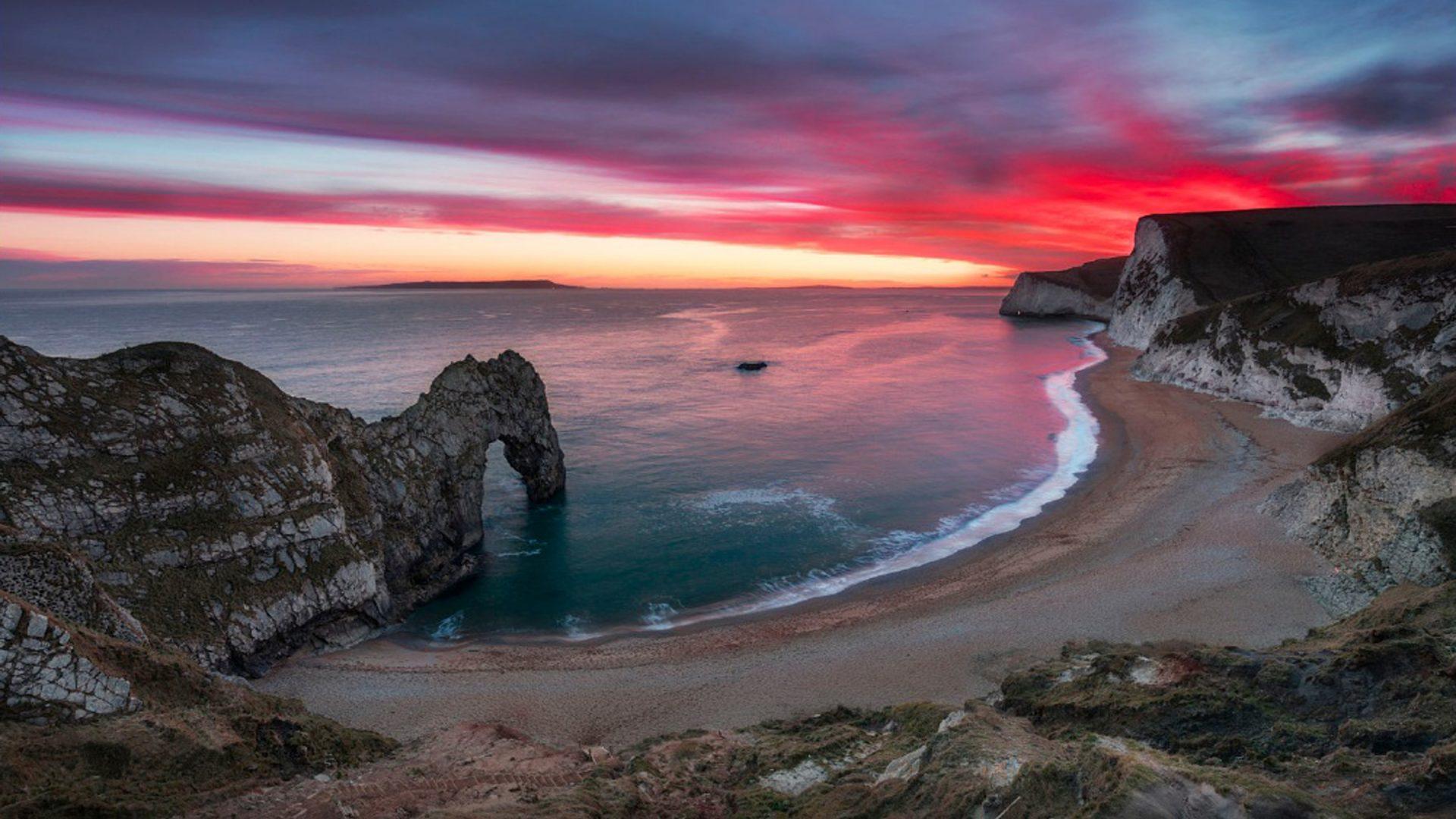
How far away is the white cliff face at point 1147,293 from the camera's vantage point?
3497 inches

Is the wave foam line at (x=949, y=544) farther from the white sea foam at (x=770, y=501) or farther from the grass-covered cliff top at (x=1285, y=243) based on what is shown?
the grass-covered cliff top at (x=1285, y=243)

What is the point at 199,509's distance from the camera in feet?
67.5

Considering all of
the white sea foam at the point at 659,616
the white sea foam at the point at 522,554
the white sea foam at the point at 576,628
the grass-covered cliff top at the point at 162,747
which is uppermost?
the grass-covered cliff top at the point at 162,747

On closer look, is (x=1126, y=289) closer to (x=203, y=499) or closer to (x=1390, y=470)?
(x=1390, y=470)

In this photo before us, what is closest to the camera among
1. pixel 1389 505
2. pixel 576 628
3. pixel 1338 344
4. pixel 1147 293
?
pixel 1389 505

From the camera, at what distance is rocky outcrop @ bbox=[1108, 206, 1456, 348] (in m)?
89.4

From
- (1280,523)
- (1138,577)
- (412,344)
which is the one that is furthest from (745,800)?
(412,344)

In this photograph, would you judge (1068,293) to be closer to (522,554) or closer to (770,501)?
(770,501)

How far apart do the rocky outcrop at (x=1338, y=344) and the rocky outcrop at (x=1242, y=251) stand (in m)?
28.8

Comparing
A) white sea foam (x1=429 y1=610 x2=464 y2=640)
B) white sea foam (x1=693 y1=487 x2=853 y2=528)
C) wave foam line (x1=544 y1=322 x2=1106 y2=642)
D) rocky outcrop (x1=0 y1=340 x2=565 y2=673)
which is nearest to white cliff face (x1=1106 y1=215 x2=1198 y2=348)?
wave foam line (x1=544 y1=322 x2=1106 y2=642)

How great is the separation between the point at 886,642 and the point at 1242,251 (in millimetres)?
106655

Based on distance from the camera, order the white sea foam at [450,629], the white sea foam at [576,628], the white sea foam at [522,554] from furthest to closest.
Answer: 1. the white sea foam at [522,554]
2. the white sea foam at [576,628]
3. the white sea foam at [450,629]

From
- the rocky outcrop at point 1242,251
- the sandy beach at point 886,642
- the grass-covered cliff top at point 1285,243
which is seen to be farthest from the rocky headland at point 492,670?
the grass-covered cliff top at point 1285,243

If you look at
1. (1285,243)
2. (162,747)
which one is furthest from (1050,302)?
(162,747)
